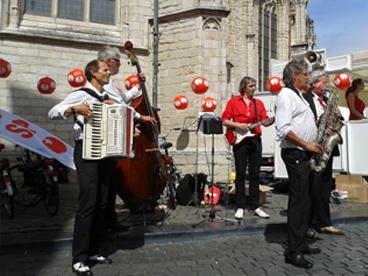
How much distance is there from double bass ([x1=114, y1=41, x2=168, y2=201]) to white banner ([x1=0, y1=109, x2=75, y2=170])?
1.16m

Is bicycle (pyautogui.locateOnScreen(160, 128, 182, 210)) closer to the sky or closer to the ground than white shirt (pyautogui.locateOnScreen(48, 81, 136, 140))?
closer to the ground

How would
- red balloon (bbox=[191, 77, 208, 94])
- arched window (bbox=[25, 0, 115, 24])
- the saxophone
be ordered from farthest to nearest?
1. arched window (bbox=[25, 0, 115, 24])
2. red balloon (bbox=[191, 77, 208, 94])
3. the saxophone

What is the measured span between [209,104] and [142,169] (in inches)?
184

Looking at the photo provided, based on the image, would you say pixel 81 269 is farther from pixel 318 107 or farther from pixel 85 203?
pixel 318 107

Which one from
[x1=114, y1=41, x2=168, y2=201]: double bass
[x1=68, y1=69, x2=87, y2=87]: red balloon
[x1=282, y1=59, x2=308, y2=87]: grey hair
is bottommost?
[x1=114, y1=41, x2=168, y2=201]: double bass

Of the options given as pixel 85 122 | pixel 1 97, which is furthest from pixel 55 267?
pixel 1 97

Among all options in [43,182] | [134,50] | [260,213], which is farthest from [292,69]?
[134,50]

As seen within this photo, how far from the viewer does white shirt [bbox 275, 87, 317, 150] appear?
3.50 meters

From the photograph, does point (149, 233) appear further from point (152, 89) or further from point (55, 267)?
point (152, 89)

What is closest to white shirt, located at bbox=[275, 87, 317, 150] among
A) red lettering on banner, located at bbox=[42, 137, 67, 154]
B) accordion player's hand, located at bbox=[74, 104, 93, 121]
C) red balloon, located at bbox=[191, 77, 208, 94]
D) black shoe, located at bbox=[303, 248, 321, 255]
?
black shoe, located at bbox=[303, 248, 321, 255]

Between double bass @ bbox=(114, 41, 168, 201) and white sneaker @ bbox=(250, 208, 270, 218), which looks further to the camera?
white sneaker @ bbox=(250, 208, 270, 218)

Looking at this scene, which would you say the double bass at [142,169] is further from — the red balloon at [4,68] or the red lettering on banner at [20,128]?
the red balloon at [4,68]

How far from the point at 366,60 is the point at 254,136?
667cm

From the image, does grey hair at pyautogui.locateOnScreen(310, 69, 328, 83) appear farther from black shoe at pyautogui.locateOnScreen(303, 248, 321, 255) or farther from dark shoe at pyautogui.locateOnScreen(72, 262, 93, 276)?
dark shoe at pyautogui.locateOnScreen(72, 262, 93, 276)
